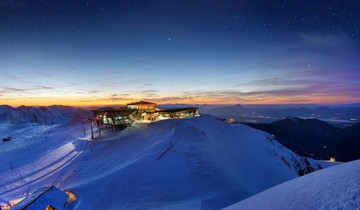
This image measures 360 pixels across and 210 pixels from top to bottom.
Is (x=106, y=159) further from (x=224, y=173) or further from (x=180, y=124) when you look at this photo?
(x=224, y=173)

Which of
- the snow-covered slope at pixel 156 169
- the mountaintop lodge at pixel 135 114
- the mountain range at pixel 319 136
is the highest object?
the mountaintop lodge at pixel 135 114

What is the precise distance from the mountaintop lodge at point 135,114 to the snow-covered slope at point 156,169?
20.4 ft

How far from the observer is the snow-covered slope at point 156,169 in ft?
63.2

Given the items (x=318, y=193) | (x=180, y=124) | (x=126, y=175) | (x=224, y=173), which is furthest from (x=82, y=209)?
(x=180, y=124)

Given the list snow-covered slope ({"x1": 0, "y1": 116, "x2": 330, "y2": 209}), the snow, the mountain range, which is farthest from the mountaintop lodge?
the mountain range

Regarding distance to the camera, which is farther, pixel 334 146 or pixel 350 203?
pixel 334 146

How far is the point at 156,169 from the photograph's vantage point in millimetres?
24203

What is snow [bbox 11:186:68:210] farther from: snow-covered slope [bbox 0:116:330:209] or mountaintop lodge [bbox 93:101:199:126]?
mountaintop lodge [bbox 93:101:199:126]

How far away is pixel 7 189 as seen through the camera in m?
28.3

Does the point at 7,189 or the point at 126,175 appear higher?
the point at 126,175

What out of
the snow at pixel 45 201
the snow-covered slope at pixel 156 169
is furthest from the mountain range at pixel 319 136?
the snow at pixel 45 201

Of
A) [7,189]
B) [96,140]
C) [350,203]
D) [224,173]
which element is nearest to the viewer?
[350,203]

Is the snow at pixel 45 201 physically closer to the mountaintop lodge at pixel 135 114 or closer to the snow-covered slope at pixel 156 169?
the snow-covered slope at pixel 156 169

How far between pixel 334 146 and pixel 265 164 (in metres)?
163
